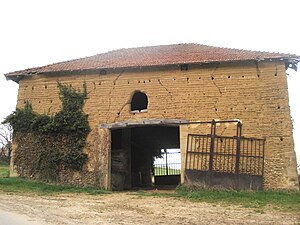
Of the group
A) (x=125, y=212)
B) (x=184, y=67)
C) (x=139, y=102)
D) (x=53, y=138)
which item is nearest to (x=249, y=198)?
(x=125, y=212)

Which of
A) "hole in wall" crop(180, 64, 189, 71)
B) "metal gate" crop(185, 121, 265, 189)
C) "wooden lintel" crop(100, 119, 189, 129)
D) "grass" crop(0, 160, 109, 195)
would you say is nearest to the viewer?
"grass" crop(0, 160, 109, 195)

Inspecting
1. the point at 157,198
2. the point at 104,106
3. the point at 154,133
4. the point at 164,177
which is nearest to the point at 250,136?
the point at 157,198

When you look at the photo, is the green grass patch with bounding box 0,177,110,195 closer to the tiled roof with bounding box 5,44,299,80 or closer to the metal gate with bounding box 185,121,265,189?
the metal gate with bounding box 185,121,265,189

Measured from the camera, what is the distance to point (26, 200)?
9.84m

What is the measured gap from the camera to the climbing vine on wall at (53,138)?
13766mm

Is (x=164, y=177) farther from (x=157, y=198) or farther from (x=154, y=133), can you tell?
(x=157, y=198)

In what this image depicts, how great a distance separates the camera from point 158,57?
14914mm

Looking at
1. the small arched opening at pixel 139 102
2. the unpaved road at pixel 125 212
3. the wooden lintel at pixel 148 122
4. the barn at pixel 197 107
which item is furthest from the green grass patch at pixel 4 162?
the unpaved road at pixel 125 212

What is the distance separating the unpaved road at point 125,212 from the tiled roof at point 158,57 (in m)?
6.03

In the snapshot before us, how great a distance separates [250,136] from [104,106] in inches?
240

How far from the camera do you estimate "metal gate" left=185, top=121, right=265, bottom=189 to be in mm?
12180

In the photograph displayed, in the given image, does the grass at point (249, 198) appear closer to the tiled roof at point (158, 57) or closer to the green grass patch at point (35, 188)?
the green grass patch at point (35, 188)

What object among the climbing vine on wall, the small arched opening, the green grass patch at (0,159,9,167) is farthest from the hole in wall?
the green grass patch at (0,159,9,167)

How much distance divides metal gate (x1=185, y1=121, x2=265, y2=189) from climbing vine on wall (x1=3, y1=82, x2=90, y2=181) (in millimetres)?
4591
